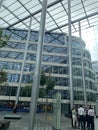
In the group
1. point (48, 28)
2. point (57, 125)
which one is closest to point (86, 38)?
point (48, 28)

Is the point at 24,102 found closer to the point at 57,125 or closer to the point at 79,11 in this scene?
the point at 79,11

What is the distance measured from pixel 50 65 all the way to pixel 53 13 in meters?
15.8

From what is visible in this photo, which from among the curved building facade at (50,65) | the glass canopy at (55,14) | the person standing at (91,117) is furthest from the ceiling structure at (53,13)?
the person standing at (91,117)

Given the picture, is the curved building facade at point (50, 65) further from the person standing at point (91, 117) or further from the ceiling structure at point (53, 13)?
the person standing at point (91, 117)

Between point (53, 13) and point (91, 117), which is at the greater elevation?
point (53, 13)

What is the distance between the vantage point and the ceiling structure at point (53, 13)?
88.3 feet

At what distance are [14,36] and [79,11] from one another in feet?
67.5

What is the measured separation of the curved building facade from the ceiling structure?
5.84 metres

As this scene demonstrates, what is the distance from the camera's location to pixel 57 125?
8.90 metres

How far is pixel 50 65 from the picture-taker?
41656mm

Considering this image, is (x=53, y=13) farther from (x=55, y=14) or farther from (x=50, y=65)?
(x=50, y=65)

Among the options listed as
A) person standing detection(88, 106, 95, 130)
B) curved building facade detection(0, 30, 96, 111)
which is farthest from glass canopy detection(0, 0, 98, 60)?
person standing detection(88, 106, 95, 130)

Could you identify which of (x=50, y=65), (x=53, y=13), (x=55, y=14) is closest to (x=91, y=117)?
(x=53, y=13)

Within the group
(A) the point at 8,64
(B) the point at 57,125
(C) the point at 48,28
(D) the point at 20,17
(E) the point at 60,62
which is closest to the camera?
(B) the point at 57,125
